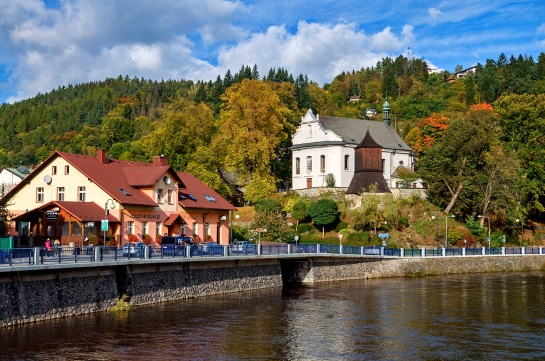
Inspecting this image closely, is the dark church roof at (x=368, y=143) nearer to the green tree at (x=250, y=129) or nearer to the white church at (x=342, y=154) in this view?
the white church at (x=342, y=154)

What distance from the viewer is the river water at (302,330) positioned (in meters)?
26.0

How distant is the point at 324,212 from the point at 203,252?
108 ft

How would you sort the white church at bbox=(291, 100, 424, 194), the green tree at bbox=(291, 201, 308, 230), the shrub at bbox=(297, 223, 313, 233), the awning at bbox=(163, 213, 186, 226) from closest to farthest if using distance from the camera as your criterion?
the awning at bbox=(163, 213, 186, 226) → the shrub at bbox=(297, 223, 313, 233) → the green tree at bbox=(291, 201, 308, 230) → the white church at bbox=(291, 100, 424, 194)

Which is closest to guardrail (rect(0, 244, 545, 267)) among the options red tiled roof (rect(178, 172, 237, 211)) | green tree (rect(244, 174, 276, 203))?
red tiled roof (rect(178, 172, 237, 211))

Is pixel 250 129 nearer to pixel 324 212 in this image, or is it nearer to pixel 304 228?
pixel 304 228

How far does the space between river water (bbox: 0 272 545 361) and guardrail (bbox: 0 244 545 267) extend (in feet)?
8.87

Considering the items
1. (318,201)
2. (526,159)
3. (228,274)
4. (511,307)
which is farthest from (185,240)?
(526,159)

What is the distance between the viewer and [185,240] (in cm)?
4728

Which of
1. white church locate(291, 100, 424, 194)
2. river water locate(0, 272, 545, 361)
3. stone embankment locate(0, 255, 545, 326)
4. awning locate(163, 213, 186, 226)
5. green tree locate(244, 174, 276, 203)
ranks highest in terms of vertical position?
white church locate(291, 100, 424, 194)

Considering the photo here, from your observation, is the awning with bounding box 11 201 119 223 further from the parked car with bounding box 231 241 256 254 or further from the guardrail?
the parked car with bounding box 231 241 256 254

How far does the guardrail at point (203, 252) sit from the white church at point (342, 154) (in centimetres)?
1809

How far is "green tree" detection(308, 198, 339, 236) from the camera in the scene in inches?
2840

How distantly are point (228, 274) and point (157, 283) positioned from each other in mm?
7128

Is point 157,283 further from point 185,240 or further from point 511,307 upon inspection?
point 511,307
